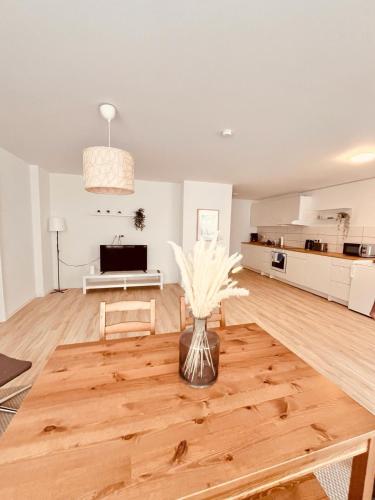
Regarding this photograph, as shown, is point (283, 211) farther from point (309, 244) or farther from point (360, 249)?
point (360, 249)

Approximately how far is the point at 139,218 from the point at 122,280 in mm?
1458

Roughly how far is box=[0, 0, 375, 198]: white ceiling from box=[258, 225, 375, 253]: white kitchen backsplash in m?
2.37

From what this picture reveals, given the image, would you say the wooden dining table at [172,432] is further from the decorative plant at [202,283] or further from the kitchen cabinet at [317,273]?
the kitchen cabinet at [317,273]

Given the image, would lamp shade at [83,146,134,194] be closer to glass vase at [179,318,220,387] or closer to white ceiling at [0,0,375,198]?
white ceiling at [0,0,375,198]

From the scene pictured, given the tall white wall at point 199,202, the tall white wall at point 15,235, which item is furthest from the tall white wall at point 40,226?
the tall white wall at point 199,202

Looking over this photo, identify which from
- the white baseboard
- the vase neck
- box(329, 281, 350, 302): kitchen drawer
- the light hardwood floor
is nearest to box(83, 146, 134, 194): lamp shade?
the vase neck

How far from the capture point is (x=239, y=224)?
7383 mm

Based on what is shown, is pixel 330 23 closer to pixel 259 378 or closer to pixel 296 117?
pixel 296 117

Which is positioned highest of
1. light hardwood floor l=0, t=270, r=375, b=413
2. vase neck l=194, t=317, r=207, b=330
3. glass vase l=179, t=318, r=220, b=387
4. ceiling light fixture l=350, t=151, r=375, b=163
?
ceiling light fixture l=350, t=151, r=375, b=163

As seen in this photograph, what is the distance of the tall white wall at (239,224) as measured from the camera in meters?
7.28

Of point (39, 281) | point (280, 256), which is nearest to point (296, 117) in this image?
point (280, 256)

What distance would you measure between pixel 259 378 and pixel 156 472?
57 cm

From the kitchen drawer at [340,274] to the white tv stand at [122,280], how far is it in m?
3.36

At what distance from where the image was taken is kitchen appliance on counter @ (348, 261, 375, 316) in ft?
11.4
